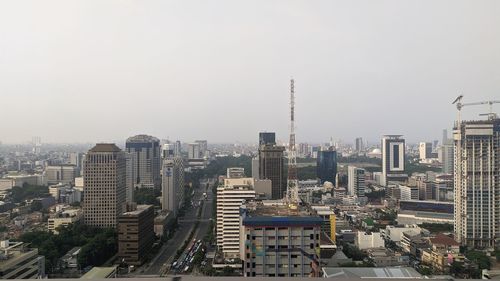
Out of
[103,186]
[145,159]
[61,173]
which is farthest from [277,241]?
[145,159]

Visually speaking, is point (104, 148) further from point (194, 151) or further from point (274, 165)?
point (194, 151)

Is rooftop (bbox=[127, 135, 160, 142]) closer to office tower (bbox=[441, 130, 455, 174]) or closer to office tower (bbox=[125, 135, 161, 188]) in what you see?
office tower (bbox=[125, 135, 161, 188])

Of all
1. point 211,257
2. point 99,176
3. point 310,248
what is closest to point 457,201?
point 211,257

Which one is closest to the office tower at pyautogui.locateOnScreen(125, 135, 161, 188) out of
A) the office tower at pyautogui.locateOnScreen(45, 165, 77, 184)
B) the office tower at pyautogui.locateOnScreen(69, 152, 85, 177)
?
the office tower at pyautogui.locateOnScreen(69, 152, 85, 177)

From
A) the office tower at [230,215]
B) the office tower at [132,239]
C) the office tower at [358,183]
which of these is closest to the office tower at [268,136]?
the office tower at [358,183]

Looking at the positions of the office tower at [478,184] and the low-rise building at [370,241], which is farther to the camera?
the office tower at [478,184]

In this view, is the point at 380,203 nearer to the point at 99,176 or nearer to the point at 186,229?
the point at 186,229

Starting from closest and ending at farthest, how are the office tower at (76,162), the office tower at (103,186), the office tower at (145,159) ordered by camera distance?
1. the office tower at (103,186)
2. the office tower at (76,162)
3. the office tower at (145,159)

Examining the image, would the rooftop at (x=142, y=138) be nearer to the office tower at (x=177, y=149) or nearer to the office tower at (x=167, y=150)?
the office tower at (x=167, y=150)
